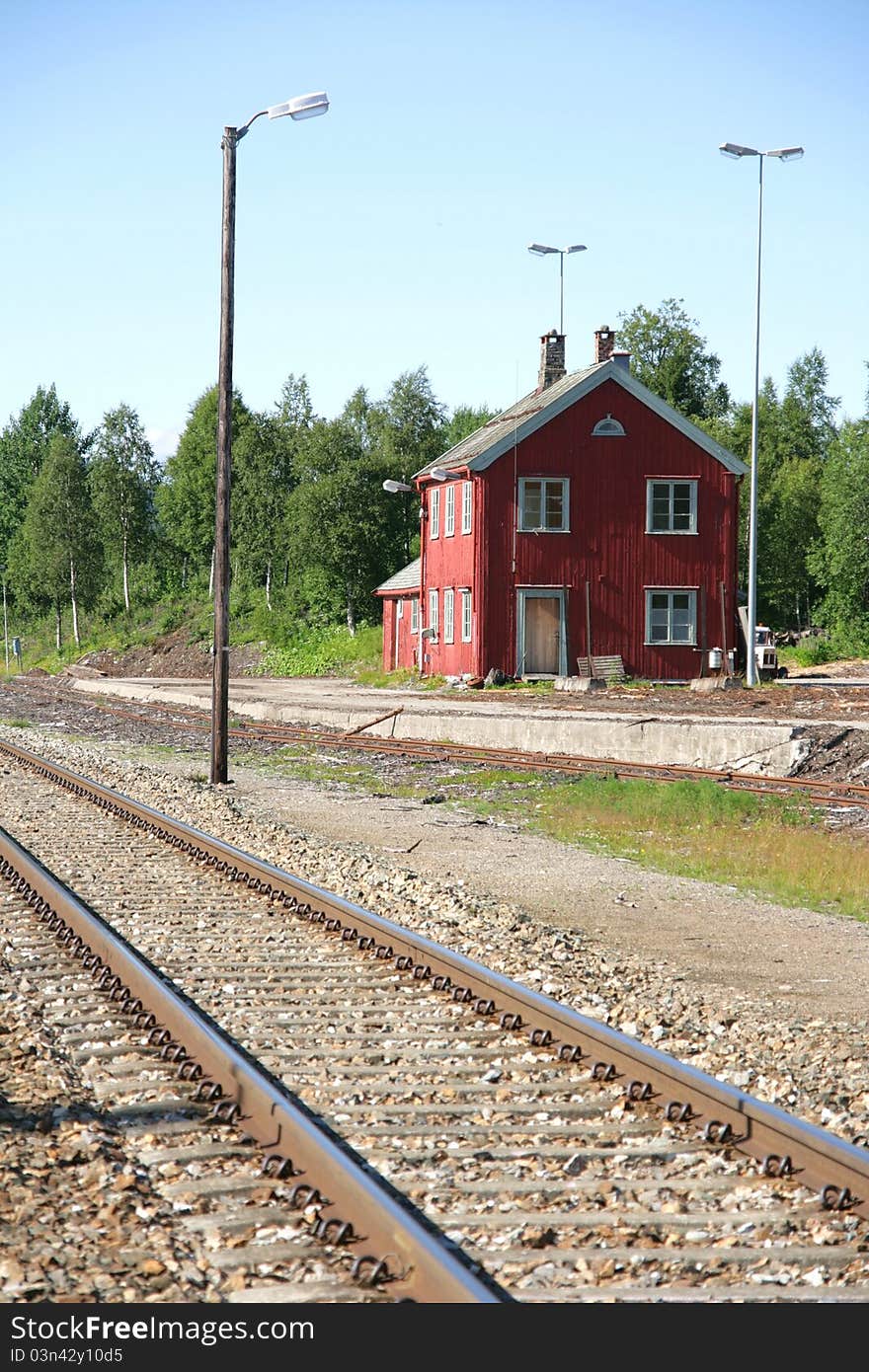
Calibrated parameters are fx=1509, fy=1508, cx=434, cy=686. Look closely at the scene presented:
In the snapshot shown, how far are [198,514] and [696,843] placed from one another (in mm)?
78190

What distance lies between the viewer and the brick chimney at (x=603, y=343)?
142 ft

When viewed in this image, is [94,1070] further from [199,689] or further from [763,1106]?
[199,689]

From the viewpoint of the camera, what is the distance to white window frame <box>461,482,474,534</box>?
1629 inches

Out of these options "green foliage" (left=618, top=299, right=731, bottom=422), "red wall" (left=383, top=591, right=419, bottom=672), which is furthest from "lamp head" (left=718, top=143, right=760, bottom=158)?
"green foliage" (left=618, top=299, right=731, bottom=422)

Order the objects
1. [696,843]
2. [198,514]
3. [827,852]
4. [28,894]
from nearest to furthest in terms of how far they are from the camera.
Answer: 1. [28,894]
2. [827,852]
3. [696,843]
4. [198,514]

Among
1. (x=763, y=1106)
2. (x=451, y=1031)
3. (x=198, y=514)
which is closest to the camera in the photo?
(x=763, y=1106)

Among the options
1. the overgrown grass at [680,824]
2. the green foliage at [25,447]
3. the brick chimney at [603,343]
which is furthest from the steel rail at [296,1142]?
the green foliage at [25,447]

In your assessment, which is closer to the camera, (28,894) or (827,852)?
(28,894)

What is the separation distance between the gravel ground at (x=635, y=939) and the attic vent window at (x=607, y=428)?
87.6 ft

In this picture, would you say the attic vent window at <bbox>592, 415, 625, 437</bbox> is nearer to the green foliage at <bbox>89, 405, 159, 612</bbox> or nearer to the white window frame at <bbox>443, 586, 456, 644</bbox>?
the white window frame at <bbox>443, 586, 456, 644</bbox>

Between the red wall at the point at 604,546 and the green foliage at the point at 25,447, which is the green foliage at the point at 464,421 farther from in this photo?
the red wall at the point at 604,546

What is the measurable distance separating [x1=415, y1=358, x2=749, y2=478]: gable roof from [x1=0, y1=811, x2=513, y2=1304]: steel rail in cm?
3334

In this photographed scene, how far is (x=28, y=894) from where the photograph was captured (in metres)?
10.2
